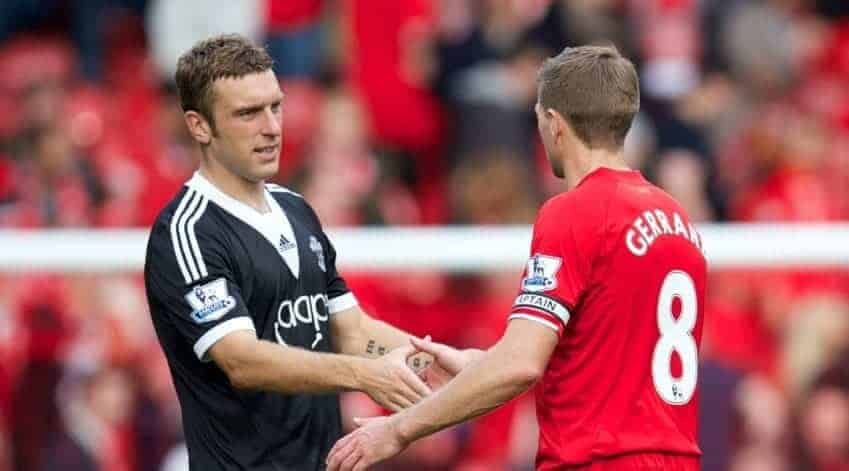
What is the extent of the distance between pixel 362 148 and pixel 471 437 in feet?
8.14

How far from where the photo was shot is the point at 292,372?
18.7 feet

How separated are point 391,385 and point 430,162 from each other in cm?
555

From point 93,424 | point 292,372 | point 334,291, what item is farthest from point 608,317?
point 93,424

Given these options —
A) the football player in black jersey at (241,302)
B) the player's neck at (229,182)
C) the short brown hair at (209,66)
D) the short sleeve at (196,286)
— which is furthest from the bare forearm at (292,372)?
the short brown hair at (209,66)

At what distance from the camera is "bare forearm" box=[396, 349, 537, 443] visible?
5320mm

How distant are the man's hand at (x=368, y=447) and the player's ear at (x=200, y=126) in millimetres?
1020

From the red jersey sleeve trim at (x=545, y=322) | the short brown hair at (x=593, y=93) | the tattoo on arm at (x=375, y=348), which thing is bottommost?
the tattoo on arm at (x=375, y=348)

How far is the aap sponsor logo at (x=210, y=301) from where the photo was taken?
226 inches

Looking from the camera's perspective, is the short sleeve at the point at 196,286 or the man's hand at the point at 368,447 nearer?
the man's hand at the point at 368,447

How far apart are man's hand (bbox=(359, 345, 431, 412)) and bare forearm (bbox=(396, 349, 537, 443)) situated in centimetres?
21

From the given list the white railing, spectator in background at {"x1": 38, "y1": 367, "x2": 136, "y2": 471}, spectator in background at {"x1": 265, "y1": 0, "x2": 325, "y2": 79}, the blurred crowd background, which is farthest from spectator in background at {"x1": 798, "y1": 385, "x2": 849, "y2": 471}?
spectator in background at {"x1": 265, "y1": 0, "x2": 325, "y2": 79}

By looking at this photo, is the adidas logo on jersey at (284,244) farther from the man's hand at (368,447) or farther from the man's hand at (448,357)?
the man's hand at (368,447)

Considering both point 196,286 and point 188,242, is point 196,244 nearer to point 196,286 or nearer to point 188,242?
point 188,242

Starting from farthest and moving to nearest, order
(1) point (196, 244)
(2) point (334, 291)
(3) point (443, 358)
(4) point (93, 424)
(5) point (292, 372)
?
(4) point (93, 424) < (2) point (334, 291) < (3) point (443, 358) < (1) point (196, 244) < (5) point (292, 372)
